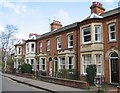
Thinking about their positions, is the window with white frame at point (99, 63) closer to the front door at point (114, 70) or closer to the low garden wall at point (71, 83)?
the front door at point (114, 70)

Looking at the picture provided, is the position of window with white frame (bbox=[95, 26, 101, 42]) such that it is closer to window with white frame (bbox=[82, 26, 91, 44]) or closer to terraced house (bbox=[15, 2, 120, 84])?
terraced house (bbox=[15, 2, 120, 84])

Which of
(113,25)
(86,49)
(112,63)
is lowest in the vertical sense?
(112,63)

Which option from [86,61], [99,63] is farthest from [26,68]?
[99,63]

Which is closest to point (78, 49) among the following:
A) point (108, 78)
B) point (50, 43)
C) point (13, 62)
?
point (108, 78)

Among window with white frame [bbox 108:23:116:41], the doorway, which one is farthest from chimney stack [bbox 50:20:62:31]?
the doorway

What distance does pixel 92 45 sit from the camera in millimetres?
22312

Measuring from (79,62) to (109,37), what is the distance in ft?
17.2

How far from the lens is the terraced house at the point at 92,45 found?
68.4ft

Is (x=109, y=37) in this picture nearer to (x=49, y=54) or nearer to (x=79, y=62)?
(x=79, y=62)

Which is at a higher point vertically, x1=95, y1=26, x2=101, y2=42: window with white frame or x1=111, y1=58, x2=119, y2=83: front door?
x1=95, y1=26, x2=101, y2=42: window with white frame

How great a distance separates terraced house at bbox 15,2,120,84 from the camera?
20.9 metres

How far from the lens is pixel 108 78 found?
2114 cm

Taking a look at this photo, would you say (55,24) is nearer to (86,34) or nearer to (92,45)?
(86,34)

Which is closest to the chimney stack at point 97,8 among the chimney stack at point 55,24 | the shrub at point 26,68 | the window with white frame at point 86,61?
the window with white frame at point 86,61
